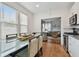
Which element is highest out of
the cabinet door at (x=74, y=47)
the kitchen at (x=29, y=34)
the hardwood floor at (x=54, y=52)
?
the kitchen at (x=29, y=34)

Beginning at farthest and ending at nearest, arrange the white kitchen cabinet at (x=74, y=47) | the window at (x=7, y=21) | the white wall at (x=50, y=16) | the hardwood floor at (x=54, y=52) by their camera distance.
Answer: the white wall at (x=50, y=16)
the hardwood floor at (x=54, y=52)
the window at (x=7, y=21)
the white kitchen cabinet at (x=74, y=47)

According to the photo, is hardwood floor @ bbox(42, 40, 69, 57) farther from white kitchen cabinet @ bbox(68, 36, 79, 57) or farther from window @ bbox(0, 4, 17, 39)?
window @ bbox(0, 4, 17, 39)

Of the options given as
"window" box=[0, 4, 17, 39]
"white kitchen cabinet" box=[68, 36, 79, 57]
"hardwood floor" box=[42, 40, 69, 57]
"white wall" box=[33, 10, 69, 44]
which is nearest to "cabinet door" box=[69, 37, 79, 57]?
"white kitchen cabinet" box=[68, 36, 79, 57]

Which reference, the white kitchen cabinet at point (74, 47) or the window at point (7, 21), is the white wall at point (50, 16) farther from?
the white kitchen cabinet at point (74, 47)

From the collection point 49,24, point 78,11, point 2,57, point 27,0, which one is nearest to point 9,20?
point 27,0

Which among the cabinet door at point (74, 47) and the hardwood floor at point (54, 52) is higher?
the cabinet door at point (74, 47)

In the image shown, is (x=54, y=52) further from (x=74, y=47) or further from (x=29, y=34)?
(x=29, y=34)

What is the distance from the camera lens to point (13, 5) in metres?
4.75

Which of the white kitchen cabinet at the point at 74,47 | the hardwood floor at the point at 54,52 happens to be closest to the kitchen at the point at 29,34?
the white kitchen cabinet at the point at 74,47

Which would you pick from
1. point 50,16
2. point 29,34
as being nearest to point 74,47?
point 29,34

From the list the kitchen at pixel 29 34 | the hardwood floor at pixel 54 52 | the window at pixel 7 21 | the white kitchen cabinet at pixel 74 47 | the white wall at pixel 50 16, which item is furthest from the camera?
the white wall at pixel 50 16

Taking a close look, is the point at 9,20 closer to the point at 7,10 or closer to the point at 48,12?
the point at 7,10

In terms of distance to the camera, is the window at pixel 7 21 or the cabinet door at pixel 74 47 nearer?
the cabinet door at pixel 74 47

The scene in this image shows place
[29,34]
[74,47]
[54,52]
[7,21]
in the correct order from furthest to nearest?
1. [54,52]
2. [7,21]
3. [29,34]
4. [74,47]
